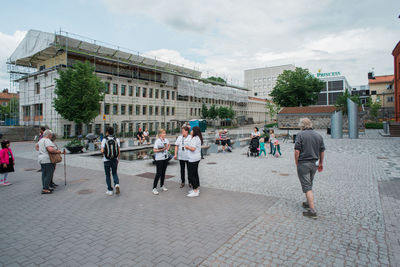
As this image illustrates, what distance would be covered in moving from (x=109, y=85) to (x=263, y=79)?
81378 mm

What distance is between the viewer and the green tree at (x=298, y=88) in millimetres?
58125

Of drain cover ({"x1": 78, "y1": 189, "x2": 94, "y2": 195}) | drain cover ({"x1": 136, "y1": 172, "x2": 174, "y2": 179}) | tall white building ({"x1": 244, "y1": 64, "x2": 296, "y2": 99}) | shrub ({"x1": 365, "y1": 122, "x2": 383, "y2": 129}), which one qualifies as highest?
tall white building ({"x1": 244, "y1": 64, "x2": 296, "y2": 99})

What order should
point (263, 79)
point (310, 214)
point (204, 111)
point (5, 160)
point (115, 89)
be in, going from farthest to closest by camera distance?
point (263, 79) < point (204, 111) < point (115, 89) < point (5, 160) < point (310, 214)

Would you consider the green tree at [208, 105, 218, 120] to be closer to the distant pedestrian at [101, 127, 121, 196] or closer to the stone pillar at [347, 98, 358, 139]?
the stone pillar at [347, 98, 358, 139]

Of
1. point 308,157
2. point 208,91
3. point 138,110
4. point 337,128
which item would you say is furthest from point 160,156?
point 208,91

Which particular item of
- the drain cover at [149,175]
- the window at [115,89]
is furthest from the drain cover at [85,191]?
the window at [115,89]

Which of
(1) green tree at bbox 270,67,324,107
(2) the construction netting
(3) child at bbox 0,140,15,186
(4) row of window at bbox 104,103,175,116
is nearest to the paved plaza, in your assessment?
(3) child at bbox 0,140,15,186

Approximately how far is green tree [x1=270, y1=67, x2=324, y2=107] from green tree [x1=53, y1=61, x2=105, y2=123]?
43.2 meters

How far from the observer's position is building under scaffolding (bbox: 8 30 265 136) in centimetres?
3586

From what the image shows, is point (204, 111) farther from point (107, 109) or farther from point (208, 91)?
point (107, 109)

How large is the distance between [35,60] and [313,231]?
156 ft

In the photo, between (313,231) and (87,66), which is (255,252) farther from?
(87,66)

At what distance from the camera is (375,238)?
13.8ft

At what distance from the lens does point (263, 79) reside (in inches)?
4286
